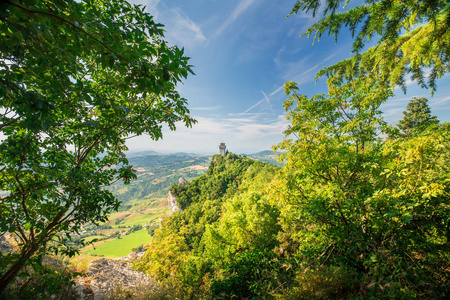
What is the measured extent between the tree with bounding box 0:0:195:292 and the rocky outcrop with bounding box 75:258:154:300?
11.2 ft

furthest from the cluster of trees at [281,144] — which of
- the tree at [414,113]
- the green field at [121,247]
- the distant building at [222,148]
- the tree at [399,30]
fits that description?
the green field at [121,247]

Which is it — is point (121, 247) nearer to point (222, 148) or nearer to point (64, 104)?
point (222, 148)

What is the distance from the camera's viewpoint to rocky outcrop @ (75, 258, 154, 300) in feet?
18.8

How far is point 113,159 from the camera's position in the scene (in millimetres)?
4523

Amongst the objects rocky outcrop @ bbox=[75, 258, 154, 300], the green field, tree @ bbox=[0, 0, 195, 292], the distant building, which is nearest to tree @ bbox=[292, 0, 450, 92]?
tree @ bbox=[0, 0, 195, 292]

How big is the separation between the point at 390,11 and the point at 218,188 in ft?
211

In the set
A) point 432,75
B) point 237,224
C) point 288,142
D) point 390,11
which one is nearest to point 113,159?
point 288,142

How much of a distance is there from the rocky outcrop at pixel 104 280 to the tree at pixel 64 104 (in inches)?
134

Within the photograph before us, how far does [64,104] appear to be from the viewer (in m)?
2.82

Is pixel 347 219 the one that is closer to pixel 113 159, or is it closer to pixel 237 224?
pixel 113 159

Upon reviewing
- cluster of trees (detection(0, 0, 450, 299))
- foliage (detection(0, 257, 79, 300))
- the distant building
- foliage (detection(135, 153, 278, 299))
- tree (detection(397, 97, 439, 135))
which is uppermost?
the distant building

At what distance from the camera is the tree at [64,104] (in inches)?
70.0

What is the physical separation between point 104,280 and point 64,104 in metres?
7.64

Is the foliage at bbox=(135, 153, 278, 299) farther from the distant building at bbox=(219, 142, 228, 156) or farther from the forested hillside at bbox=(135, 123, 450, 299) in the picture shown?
the distant building at bbox=(219, 142, 228, 156)
